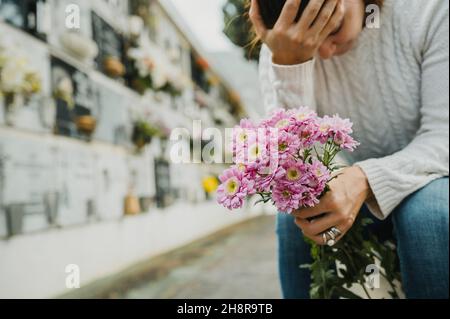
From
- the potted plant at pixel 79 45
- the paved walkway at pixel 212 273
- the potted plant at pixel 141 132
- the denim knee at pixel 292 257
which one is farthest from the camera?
the potted plant at pixel 141 132

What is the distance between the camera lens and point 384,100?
702 millimetres

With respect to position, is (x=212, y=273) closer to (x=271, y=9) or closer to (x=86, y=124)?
(x=86, y=124)

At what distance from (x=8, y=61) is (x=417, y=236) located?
1.42 m

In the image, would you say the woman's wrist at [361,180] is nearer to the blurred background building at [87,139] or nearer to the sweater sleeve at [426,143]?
Answer: the sweater sleeve at [426,143]

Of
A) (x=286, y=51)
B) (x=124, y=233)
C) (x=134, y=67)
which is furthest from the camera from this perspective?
(x=134, y=67)

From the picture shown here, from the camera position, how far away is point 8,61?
157 cm

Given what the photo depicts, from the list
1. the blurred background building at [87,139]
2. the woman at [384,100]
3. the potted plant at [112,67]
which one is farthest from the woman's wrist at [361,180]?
the potted plant at [112,67]

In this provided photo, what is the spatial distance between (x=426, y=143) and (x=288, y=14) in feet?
0.91

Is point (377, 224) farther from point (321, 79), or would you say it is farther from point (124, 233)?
point (124, 233)

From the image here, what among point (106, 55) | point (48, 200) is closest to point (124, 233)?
point (48, 200)

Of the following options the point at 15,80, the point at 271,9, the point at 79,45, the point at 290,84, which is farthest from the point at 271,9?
the point at 79,45

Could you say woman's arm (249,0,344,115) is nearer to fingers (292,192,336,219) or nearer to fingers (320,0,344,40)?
fingers (320,0,344,40)

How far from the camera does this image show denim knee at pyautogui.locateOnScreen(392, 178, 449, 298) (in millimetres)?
627

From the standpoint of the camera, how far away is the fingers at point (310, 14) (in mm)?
527
